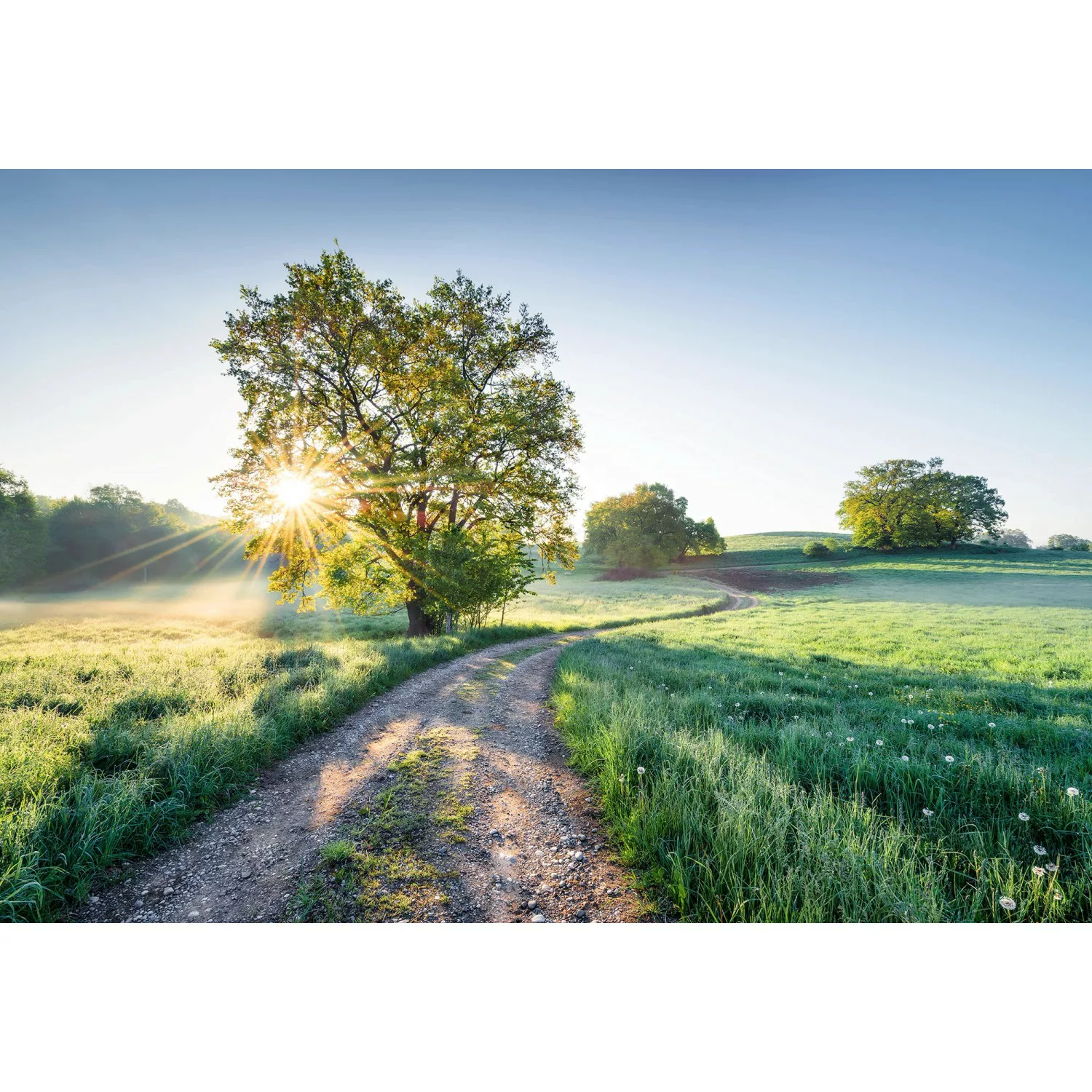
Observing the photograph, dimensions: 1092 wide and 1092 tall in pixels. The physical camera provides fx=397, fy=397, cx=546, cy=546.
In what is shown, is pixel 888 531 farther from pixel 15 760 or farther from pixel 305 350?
pixel 15 760

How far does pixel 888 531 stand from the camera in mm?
46750

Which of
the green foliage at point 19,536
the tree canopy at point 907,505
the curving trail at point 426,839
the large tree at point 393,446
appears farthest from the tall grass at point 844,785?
the tree canopy at point 907,505

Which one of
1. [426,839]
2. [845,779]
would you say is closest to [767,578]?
[845,779]

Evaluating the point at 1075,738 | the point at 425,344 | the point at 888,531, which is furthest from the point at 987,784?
the point at 888,531

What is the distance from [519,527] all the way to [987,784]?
15.4 m

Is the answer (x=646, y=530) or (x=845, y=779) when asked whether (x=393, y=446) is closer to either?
(x=845, y=779)

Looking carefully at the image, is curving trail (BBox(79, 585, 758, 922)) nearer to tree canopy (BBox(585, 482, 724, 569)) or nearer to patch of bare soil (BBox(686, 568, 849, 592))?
patch of bare soil (BBox(686, 568, 849, 592))

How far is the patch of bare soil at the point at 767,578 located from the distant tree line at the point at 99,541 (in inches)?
1780

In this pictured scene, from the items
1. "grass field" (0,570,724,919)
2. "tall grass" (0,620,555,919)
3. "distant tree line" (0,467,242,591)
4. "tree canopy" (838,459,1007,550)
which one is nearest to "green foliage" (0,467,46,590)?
"distant tree line" (0,467,242,591)

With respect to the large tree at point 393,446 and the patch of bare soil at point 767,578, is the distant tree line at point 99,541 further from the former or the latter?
the patch of bare soil at point 767,578

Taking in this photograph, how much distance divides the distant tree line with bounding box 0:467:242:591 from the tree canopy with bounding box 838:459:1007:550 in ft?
191

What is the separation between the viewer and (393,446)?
54.4 feet

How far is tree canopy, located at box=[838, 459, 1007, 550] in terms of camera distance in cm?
4459

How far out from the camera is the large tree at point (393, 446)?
14617mm
